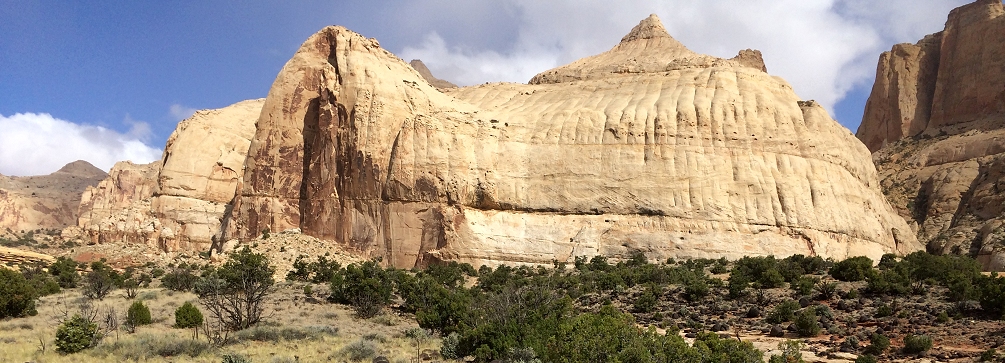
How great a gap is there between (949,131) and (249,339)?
86.9 meters

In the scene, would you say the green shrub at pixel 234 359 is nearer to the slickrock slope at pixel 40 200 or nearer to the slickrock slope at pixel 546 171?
the slickrock slope at pixel 546 171

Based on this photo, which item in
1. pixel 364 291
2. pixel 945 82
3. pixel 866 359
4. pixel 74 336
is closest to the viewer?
pixel 866 359

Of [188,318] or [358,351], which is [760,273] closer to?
[358,351]

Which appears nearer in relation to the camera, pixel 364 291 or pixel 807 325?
pixel 807 325

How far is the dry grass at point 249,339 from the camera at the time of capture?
20.6m

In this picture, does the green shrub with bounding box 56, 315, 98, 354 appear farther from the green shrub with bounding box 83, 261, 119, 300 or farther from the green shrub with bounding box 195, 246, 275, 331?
the green shrub with bounding box 83, 261, 119, 300

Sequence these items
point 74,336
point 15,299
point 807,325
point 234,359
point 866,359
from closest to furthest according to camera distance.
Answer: point 234,359 < point 866,359 < point 74,336 < point 807,325 < point 15,299

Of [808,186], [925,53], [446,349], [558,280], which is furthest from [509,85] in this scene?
[925,53]

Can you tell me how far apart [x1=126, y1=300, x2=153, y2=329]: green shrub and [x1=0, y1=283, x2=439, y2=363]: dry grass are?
0.40m

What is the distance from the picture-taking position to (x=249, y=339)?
24016 mm

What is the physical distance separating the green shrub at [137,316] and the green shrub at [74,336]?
192 inches

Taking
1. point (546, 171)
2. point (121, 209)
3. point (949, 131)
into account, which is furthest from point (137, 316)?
point (949, 131)

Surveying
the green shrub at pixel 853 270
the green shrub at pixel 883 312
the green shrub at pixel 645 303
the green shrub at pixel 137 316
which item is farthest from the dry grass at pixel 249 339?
the green shrub at pixel 853 270

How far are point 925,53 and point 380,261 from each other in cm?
8426
